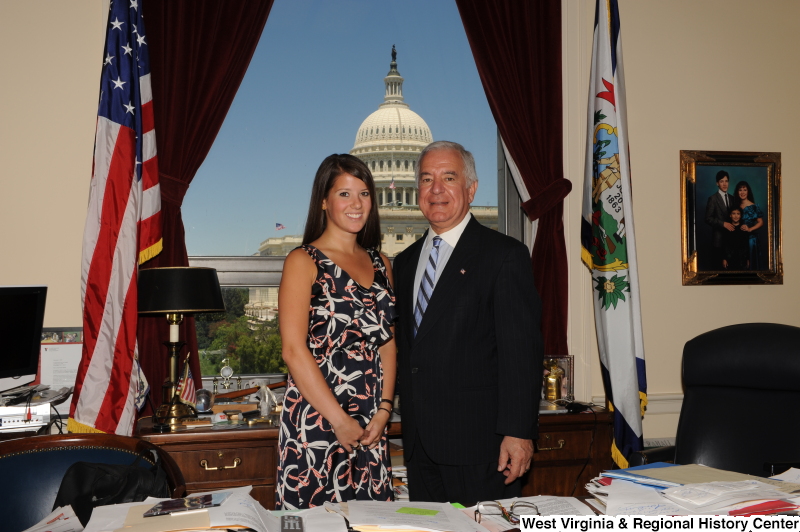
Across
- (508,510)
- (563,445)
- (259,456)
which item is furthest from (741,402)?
(259,456)

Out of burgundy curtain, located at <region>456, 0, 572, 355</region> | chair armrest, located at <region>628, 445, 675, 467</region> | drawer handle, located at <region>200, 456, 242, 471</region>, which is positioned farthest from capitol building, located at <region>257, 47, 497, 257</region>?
chair armrest, located at <region>628, 445, 675, 467</region>

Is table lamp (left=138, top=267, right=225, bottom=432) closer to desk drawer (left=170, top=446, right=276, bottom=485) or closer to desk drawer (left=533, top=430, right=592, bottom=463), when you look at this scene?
desk drawer (left=170, top=446, right=276, bottom=485)

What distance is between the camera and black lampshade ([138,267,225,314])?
2877 millimetres

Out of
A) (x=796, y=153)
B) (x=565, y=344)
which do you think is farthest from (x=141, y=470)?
(x=796, y=153)

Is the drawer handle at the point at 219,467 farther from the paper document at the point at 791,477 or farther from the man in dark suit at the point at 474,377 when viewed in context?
the paper document at the point at 791,477

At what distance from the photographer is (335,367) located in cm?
226

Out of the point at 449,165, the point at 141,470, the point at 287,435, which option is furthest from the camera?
the point at 449,165

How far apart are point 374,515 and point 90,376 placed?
6.35 ft

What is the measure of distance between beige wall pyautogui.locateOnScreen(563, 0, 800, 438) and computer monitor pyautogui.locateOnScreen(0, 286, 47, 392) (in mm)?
2684

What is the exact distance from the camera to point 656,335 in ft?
12.6

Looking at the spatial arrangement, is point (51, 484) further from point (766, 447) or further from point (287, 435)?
point (766, 447)

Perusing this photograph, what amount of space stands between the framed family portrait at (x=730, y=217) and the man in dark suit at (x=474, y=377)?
1.95m

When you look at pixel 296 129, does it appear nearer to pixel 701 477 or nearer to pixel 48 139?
pixel 48 139

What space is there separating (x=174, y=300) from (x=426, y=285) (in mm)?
1158
